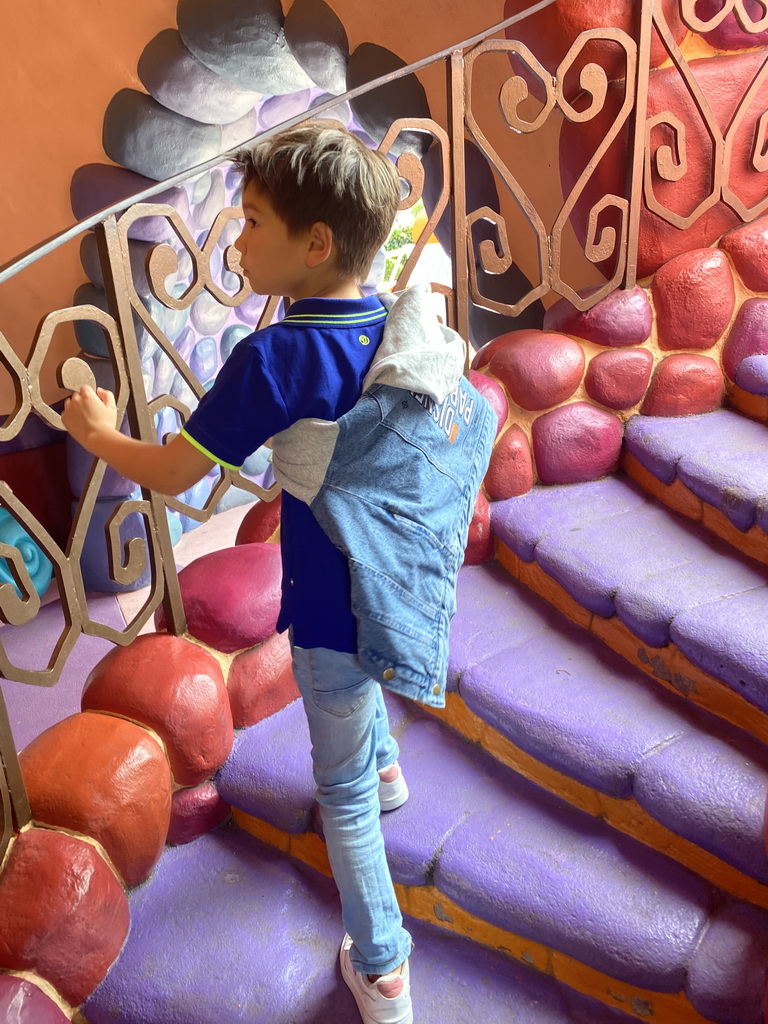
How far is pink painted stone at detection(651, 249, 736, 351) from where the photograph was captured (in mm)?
2141

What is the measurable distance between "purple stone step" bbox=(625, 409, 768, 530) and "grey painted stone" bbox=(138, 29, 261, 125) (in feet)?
7.11

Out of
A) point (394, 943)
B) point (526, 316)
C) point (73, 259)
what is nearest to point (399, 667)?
point (394, 943)

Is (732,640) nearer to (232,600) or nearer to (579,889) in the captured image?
(579,889)

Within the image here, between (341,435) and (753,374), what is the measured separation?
1343 millimetres

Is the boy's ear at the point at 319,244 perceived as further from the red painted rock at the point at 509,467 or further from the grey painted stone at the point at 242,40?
the grey painted stone at the point at 242,40

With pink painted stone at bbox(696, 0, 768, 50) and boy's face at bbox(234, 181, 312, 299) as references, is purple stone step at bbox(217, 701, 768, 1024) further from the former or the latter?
pink painted stone at bbox(696, 0, 768, 50)

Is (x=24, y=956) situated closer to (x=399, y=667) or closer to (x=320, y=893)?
(x=320, y=893)

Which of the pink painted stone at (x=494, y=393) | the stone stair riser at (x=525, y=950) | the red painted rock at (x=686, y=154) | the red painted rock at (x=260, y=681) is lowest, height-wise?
the stone stair riser at (x=525, y=950)

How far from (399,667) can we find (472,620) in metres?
0.71

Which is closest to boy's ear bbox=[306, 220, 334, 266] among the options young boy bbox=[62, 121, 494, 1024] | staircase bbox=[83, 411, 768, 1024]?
young boy bbox=[62, 121, 494, 1024]

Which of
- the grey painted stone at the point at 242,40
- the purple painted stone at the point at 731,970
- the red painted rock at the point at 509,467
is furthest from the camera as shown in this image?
the grey painted stone at the point at 242,40

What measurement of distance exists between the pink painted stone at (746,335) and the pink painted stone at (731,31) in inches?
24.5

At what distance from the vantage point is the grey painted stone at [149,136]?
3.43 meters

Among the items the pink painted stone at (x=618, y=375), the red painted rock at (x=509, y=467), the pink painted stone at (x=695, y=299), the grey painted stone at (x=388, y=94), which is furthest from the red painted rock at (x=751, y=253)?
the grey painted stone at (x=388, y=94)
